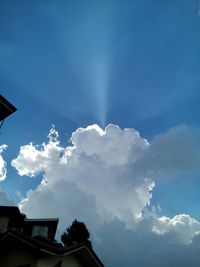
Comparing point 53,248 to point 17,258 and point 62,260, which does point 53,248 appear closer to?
point 62,260

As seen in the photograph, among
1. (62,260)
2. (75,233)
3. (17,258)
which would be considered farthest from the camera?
(75,233)

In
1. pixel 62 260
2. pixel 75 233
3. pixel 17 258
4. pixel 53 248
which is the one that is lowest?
pixel 17 258

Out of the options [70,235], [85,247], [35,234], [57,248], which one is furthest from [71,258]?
[70,235]

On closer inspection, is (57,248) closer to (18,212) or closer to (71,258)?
(71,258)

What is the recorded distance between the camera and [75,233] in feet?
185

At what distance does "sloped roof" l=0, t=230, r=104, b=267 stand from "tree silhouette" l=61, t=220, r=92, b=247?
3413 centimetres

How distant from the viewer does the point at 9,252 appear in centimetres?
2012

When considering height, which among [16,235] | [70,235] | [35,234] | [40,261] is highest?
[70,235]

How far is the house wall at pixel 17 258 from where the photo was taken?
1842 centimetres

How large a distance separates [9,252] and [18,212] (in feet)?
23.2

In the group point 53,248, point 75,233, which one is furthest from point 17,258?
point 75,233

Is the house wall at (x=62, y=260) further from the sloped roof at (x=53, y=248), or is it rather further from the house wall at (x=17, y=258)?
the house wall at (x=17, y=258)

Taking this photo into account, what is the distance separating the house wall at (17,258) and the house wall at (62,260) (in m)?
0.60

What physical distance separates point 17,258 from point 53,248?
300 centimetres
